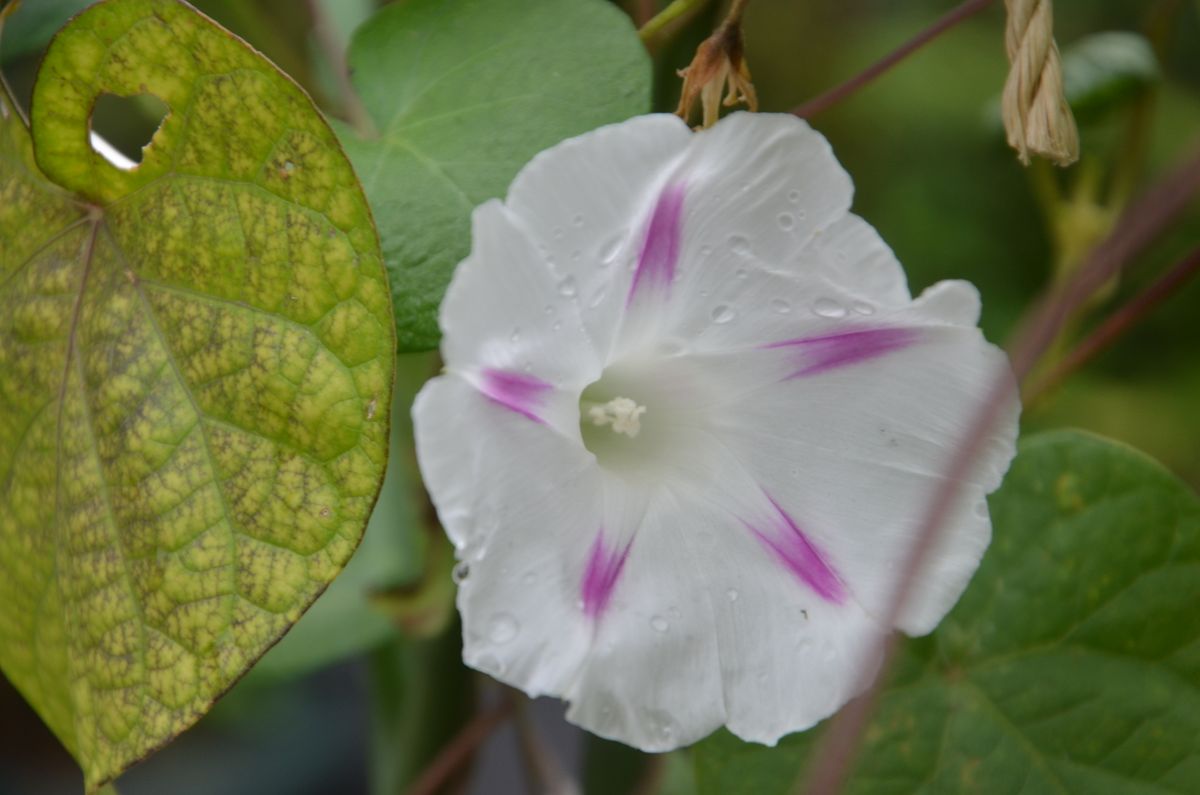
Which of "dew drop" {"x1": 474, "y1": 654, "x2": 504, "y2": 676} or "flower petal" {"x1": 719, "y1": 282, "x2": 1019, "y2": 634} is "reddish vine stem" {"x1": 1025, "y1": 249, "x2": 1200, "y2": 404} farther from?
"dew drop" {"x1": 474, "y1": 654, "x2": 504, "y2": 676}

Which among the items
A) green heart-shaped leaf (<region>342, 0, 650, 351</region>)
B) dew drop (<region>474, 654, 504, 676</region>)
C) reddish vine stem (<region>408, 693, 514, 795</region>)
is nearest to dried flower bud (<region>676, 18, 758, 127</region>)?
green heart-shaped leaf (<region>342, 0, 650, 351</region>)

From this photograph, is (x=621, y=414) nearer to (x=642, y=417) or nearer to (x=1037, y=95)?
(x=642, y=417)

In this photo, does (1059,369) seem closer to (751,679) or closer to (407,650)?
(751,679)

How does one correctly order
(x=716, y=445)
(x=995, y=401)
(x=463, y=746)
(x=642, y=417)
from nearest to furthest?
(x=995, y=401)
(x=716, y=445)
(x=642, y=417)
(x=463, y=746)

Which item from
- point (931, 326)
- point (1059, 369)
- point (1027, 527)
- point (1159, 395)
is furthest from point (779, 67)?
point (931, 326)

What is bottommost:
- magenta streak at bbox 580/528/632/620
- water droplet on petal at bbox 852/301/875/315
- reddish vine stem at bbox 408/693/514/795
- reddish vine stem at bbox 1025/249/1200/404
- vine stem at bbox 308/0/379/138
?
reddish vine stem at bbox 408/693/514/795

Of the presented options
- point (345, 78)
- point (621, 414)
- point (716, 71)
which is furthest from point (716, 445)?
point (345, 78)
